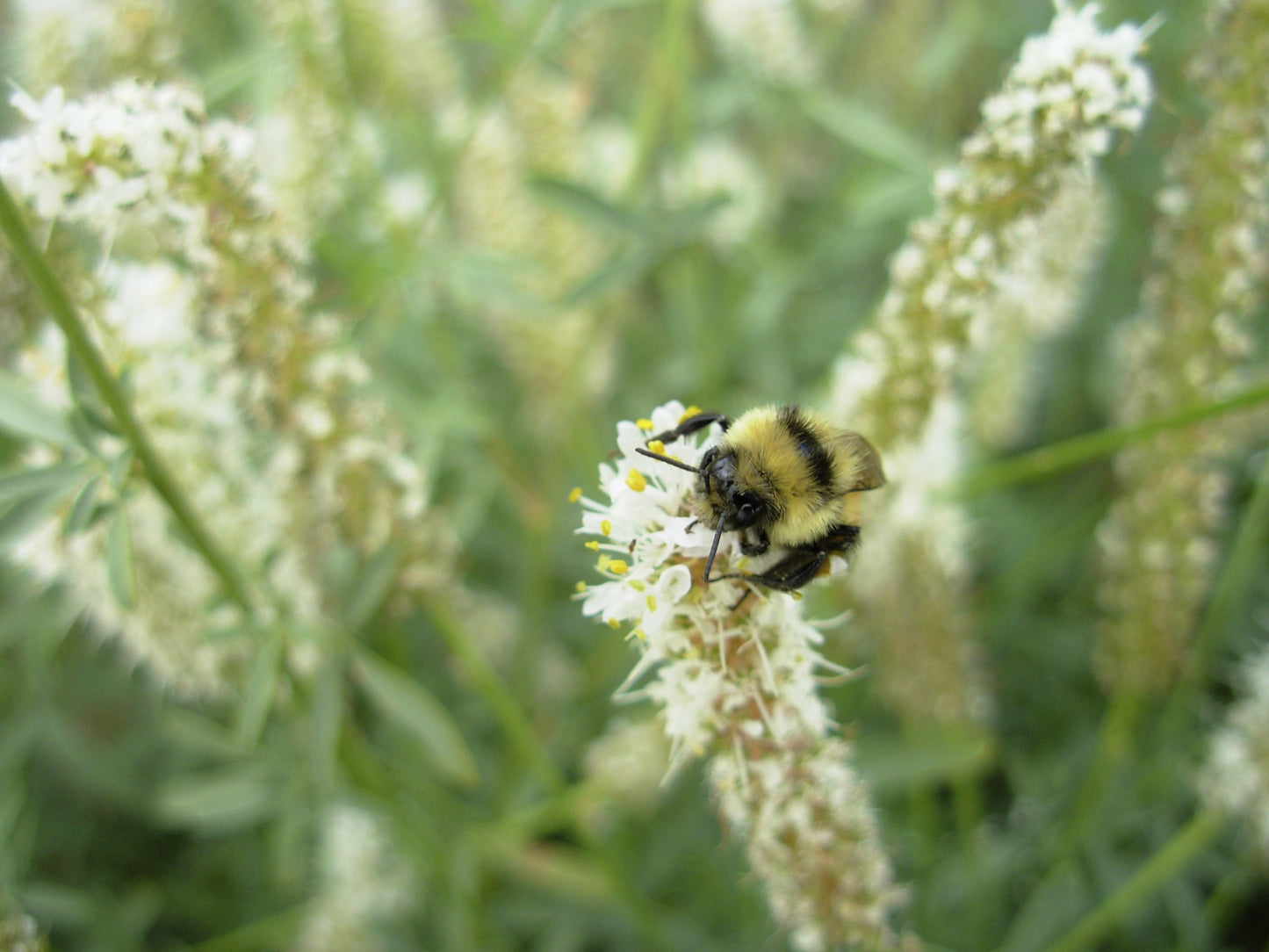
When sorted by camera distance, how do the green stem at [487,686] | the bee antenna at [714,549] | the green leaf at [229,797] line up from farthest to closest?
1. the green leaf at [229,797]
2. the green stem at [487,686]
3. the bee antenna at [714,549]

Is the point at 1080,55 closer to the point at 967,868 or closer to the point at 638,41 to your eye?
the point at 967,868

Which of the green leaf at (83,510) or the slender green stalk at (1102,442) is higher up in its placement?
the slender green stalk at (1102,442)

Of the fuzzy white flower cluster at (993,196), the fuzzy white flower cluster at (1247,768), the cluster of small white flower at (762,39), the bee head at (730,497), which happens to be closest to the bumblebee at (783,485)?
the bee head at (730,497)

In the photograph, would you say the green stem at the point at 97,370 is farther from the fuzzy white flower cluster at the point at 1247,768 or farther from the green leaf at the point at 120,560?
the fuzzy white flower cluster at the point at 1247,768

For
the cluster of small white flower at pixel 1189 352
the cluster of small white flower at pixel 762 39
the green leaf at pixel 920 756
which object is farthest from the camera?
the cluster of small white flower at pixel 762 39

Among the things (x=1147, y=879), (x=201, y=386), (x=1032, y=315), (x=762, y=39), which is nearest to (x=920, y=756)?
(x=1147, y=879)

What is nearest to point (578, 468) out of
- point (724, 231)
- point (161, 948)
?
point (724, 231)

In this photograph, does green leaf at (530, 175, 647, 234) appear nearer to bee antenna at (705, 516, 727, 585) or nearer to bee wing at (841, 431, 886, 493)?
bee wing at (841, 431, 886, 493)
